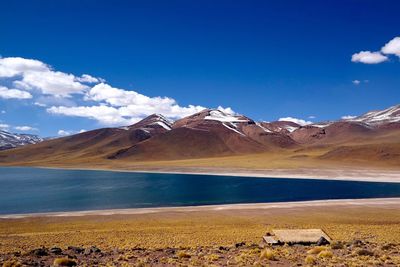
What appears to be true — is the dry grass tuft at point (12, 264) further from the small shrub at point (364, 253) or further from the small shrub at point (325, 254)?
the small shrub at point (364, 253)

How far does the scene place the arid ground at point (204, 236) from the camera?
22.1 meters

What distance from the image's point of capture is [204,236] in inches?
1294

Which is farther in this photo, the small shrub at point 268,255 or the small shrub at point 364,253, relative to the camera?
the small shrub at point 364,253

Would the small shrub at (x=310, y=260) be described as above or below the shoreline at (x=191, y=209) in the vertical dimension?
above

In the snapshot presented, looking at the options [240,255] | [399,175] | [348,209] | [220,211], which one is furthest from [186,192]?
[399,175]

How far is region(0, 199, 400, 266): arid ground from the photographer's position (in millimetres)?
22062

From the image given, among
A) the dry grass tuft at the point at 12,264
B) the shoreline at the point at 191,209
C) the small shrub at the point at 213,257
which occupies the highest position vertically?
the dry grass tuft at the point at 12,264

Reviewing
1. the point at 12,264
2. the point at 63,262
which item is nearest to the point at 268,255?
the point at 63,262

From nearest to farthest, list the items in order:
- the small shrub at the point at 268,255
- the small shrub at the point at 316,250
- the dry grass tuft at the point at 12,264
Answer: the dry grass tuft at the point at 12,264, the small shrub at the point at 268,255, the small shrub at the point at 316,250

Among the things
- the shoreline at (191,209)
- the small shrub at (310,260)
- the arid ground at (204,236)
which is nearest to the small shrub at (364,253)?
the arid ground at (204,236)

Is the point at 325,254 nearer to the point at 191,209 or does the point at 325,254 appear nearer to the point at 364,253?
the point at 364,253

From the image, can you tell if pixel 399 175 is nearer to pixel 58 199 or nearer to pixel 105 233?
pixel 58 199

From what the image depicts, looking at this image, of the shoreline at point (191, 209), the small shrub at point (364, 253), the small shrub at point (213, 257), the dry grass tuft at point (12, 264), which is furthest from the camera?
the shoreline at point (191, 209)

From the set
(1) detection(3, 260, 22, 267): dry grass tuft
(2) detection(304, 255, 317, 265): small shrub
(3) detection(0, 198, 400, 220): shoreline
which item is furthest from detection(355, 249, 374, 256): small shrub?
(3) detection(0, 198, 400, 220): shoreline
